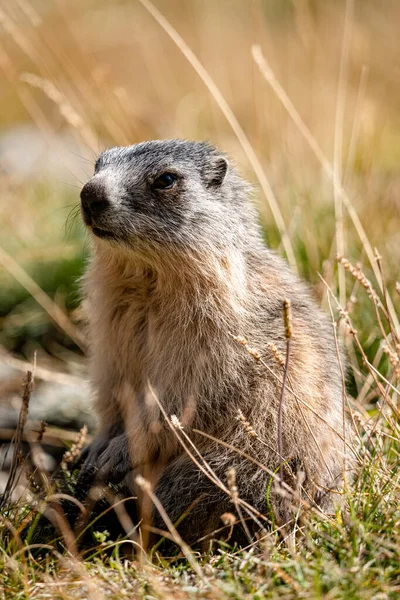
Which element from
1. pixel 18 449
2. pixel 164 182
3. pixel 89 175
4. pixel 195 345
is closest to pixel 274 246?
pixel 89 175

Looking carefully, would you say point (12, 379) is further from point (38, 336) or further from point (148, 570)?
point (148, 570)

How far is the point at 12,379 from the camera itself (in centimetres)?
697

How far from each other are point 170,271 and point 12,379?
10.7 feet

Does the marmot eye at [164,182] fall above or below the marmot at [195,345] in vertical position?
above

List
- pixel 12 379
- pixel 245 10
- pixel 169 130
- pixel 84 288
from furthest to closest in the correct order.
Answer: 1. pixel 245 10
2. pixel 169 130
3. pixel 12 379
4. pixel 84 288

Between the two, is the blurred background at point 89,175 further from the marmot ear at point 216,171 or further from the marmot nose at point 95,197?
the marmot nose at point 95,197

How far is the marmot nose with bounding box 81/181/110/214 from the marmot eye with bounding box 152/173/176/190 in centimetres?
34

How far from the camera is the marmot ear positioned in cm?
448

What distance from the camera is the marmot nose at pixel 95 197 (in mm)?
4031

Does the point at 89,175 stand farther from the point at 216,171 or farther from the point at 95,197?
the point at 95,197

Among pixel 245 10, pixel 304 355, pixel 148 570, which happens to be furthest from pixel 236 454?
pixel 245 10

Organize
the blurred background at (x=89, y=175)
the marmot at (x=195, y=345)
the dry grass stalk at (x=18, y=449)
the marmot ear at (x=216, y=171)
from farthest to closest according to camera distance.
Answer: the blurred background at (x=89, y=175)
the marmot ear at (x=216, y=171)
the marmot at (x=195, y=345)
the dry grass stalk at (x=18, y=449)

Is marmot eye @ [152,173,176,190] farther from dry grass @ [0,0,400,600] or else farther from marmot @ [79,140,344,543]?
dry grass @ [0,0,400,600]

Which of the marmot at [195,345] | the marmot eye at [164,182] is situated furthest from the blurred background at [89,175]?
the marmot eye at [164,182]
